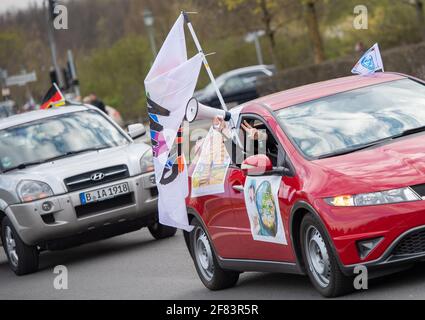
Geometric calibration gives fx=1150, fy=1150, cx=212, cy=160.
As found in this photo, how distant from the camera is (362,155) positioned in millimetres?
8195

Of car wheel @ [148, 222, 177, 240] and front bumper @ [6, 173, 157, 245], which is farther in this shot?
car wheel @ [148, 222, 177, 240]

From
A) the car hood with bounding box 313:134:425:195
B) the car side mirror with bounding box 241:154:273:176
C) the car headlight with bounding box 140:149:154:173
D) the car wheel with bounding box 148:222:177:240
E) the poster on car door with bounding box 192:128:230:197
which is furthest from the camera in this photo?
the car wheel with bounding box 148:222:177:240

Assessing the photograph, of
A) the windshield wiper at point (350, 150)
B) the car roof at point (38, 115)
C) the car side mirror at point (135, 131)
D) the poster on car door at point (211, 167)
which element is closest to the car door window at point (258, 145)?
the poster on car door at point (211, 167)

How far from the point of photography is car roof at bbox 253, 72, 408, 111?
9.20m

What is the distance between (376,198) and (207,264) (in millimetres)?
2997

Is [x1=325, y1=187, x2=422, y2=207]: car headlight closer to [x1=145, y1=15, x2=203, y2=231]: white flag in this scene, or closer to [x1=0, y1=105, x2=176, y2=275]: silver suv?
[x1=145, y1=15, x2=203, y2=231]: white flag

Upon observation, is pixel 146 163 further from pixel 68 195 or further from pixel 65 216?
pixel 65 216

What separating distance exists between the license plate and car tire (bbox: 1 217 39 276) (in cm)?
87

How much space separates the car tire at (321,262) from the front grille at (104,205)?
224 inches

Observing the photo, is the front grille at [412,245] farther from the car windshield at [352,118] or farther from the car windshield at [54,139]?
the car windshield at [54,139]

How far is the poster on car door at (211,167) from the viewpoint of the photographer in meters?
9.54

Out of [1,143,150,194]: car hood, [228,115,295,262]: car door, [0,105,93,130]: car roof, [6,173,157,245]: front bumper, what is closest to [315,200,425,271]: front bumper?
[228,115,295,262]: car door

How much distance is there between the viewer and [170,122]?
10258 mm
